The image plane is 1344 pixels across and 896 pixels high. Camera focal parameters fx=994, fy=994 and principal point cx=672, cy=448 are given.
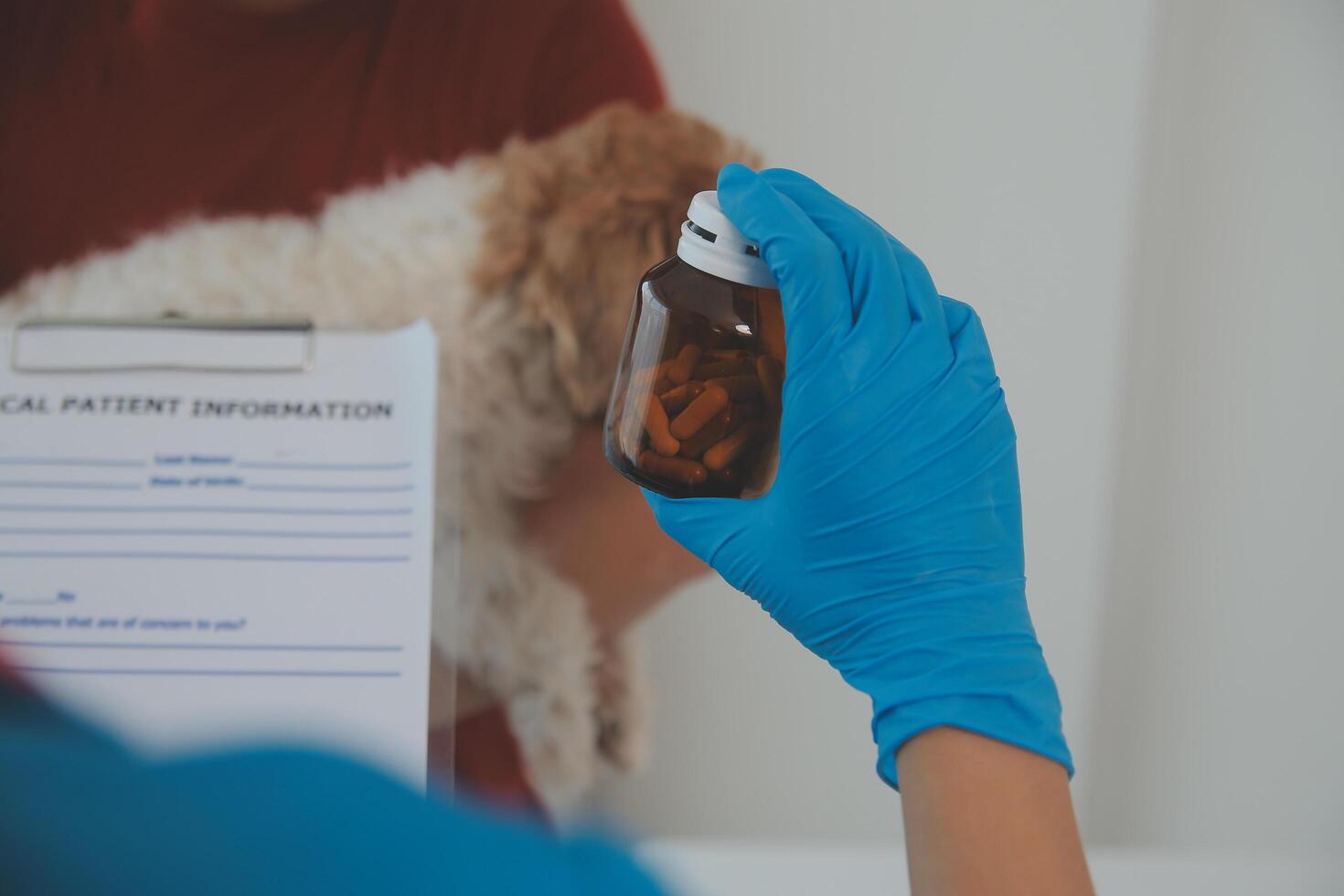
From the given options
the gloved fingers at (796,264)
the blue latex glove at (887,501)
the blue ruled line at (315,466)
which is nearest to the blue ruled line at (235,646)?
the blue ruled line at (315,466)

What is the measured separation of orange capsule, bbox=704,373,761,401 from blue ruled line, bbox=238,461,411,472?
255 mm

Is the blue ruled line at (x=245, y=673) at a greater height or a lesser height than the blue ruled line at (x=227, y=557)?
lesser

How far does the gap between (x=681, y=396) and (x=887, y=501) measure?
0.40 ft

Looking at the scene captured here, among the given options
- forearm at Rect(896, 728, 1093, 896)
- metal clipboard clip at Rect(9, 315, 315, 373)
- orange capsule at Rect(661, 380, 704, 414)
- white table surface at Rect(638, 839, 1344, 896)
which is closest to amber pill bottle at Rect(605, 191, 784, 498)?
orange capsule at Rect(661, 380, 704, 414)

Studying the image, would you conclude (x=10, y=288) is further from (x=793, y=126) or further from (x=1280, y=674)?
(x=1280, y=674)

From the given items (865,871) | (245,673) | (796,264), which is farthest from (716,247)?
(865,871)

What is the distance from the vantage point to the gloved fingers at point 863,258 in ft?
1.65

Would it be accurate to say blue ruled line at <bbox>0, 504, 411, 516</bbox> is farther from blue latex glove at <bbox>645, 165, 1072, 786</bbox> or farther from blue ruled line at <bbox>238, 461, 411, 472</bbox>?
blue latex glove at <bbox>645, 165, 1072, 786</bbox>

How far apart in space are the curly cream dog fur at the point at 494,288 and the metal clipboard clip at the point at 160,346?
0.06m

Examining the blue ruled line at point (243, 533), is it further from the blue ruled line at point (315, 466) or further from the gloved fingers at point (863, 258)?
the gloved fingers at point (863, 258)

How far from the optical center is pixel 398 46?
89 centimetres

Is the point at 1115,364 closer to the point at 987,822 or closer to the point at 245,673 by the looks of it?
the point at 987,822

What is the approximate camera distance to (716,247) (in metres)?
0.48

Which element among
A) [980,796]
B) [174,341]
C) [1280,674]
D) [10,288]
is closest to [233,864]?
[980,796]
